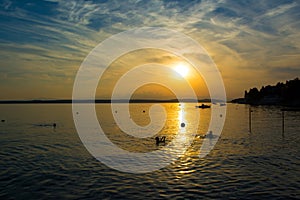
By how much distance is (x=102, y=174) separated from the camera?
28.2 meters

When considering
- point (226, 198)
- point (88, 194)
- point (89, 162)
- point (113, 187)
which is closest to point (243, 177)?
point (226, 198)

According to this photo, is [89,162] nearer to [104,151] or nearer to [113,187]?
[104,151]

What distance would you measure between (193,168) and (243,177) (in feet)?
19.5

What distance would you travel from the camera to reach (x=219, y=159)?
1373 inches

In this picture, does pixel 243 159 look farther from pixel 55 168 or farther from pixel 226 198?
pixel 55 168

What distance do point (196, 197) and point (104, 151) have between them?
22.8 m

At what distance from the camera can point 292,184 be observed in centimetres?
2411

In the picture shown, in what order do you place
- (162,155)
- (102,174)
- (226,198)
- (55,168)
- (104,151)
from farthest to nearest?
(104,151) → (162,155) → (55,168) → (102,174) → (226,198)

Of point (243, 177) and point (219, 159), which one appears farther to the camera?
point (219, 159)

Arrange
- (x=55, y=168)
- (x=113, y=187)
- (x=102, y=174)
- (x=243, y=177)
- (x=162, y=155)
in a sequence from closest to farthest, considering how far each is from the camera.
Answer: (x=113, y=187), (x=243, y=177), (x=102, y=174), (x=55, y=168), (x=162, y=155)

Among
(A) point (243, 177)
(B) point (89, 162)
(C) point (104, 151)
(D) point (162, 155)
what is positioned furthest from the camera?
(C) point (104, 151)

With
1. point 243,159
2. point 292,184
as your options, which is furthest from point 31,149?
point 292,184

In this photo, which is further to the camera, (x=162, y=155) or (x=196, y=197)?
(x=162, y=155)

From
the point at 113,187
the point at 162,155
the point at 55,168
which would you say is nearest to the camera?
the point at 113,187
